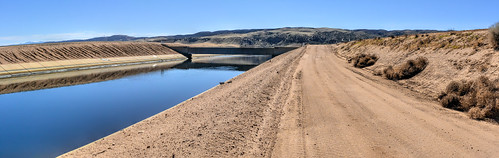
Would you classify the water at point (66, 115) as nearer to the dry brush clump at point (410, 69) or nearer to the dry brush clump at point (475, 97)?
the dry brush clump at point (475, 97)

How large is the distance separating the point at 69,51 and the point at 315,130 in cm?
6755

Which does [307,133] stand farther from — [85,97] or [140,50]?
[140,50]

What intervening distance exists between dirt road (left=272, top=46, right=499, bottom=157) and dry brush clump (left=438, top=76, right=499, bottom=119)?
50 centimetres

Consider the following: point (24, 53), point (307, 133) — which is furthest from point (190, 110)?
point (24, 53)

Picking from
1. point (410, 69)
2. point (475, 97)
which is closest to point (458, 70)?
point (410, 69)

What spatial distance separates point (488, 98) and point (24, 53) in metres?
65.9

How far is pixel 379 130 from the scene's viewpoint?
30.1 feet

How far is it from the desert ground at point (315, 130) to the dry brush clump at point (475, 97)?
1.40ft

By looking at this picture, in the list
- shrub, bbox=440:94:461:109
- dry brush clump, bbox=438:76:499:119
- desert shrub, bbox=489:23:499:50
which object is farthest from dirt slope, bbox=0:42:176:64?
desert shrub, bbox=489:23:499:50

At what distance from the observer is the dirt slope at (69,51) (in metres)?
51.7

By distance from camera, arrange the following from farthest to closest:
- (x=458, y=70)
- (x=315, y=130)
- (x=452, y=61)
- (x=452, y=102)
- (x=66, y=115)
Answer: (x=66, y=115)
(x=452, y=61)
(x=458, y=70)
(x=452, y=102)
(x=315, y=130)

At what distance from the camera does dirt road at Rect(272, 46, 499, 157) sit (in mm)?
7582

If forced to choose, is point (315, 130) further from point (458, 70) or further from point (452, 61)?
point (452, 61)

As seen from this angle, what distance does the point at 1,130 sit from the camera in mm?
15281
